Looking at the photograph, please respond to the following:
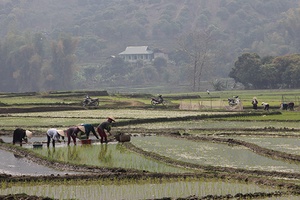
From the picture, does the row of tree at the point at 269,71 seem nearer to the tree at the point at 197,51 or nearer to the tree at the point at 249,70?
the tree at the point at 249,70

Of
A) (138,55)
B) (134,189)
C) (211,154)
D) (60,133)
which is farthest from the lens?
(138,55)

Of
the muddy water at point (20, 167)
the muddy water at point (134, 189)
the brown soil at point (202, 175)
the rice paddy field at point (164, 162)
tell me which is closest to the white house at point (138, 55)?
the rice paddy field at point (164, 162)

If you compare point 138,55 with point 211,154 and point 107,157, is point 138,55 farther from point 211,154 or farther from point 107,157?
point 107,157

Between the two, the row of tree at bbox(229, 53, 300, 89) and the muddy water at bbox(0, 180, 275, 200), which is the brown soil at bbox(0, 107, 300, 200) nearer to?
the muddy water at bbox(0, 180, 275, 200)

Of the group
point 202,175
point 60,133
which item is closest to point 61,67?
point 60,133

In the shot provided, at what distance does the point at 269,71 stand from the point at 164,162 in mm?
72022

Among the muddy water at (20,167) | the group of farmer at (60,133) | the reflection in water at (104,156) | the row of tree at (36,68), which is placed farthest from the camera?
the row of tree at (36,68)

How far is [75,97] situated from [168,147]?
39617 millimetres

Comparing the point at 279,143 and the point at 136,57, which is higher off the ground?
the point at 136,57

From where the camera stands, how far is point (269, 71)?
3750 inches

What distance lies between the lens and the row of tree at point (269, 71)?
Answer: 93562 mm

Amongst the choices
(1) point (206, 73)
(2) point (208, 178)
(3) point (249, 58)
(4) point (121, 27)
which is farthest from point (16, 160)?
(4) point (121, 27)

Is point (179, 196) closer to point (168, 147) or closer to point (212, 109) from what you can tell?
point (168, 147)

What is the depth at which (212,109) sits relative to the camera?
174 feet
